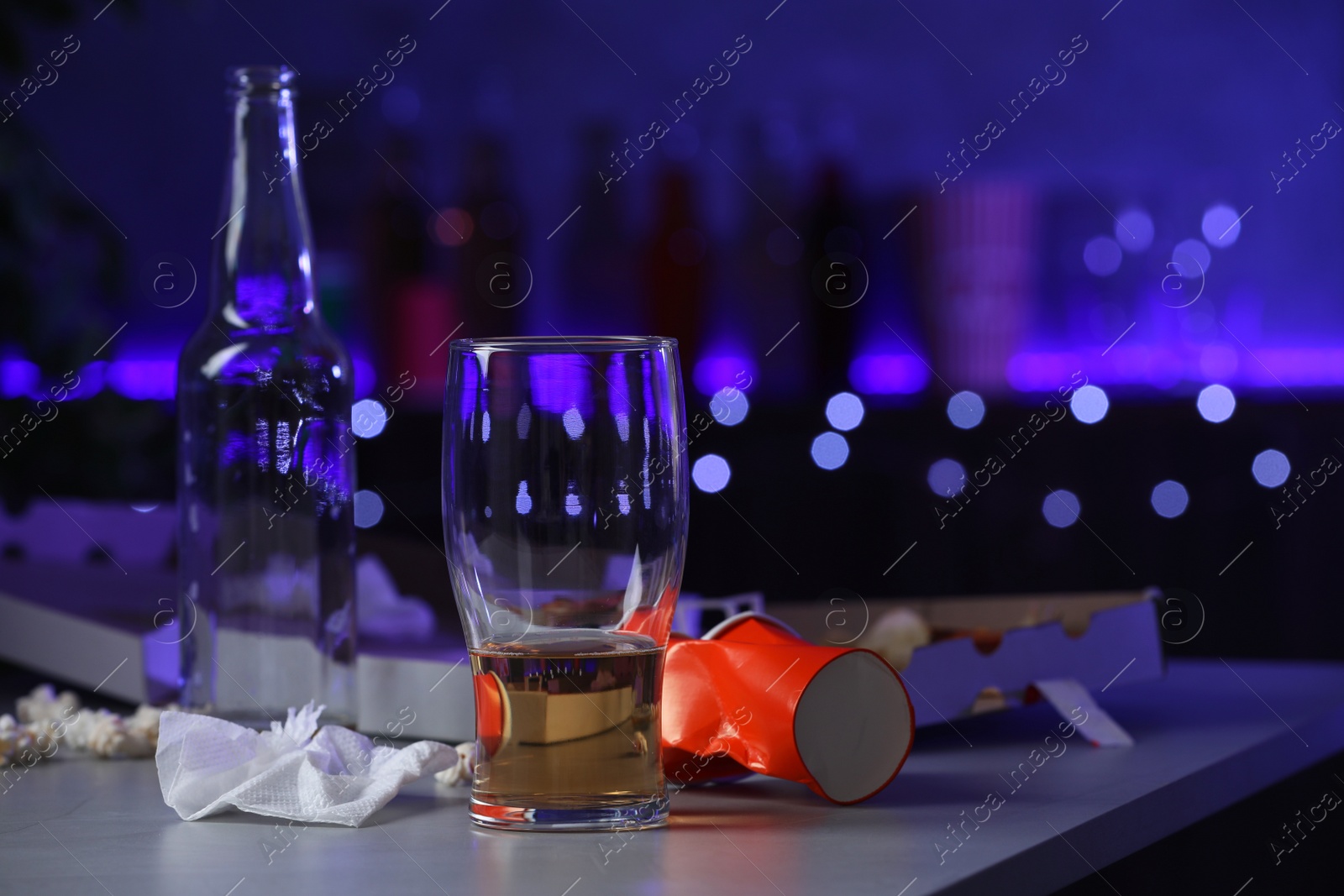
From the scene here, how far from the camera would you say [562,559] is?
55cm

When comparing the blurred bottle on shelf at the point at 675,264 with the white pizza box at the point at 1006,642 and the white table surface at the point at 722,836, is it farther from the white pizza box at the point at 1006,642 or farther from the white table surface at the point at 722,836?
the white table surface at the point at 722,836

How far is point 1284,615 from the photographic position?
5.35 ft

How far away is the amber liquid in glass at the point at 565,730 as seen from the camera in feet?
1.83

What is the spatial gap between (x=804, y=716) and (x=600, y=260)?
4.71 feet

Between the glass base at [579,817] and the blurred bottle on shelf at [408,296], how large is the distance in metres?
1.32

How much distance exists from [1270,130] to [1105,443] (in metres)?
0.53

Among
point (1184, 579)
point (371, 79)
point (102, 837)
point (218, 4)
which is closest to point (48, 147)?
point (218, 4)

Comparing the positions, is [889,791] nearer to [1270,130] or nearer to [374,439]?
[374,439]

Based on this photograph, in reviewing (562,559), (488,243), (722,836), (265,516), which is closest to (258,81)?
(265,516)

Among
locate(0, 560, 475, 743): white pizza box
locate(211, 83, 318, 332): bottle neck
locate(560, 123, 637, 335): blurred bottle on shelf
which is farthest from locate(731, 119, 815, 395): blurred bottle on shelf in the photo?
locate(211, 83, 318, 332): bottle neck

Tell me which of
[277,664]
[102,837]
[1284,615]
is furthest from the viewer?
[1284,615]

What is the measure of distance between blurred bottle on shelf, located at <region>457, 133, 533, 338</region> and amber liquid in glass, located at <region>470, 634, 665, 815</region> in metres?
1.34

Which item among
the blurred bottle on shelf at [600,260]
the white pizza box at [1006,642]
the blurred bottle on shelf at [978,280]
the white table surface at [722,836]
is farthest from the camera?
the blurred bottle on shelf at [600,260]

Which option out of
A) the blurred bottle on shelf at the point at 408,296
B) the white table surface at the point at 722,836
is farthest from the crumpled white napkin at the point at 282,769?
the blurred bottle on shelf at the point at 408,296
